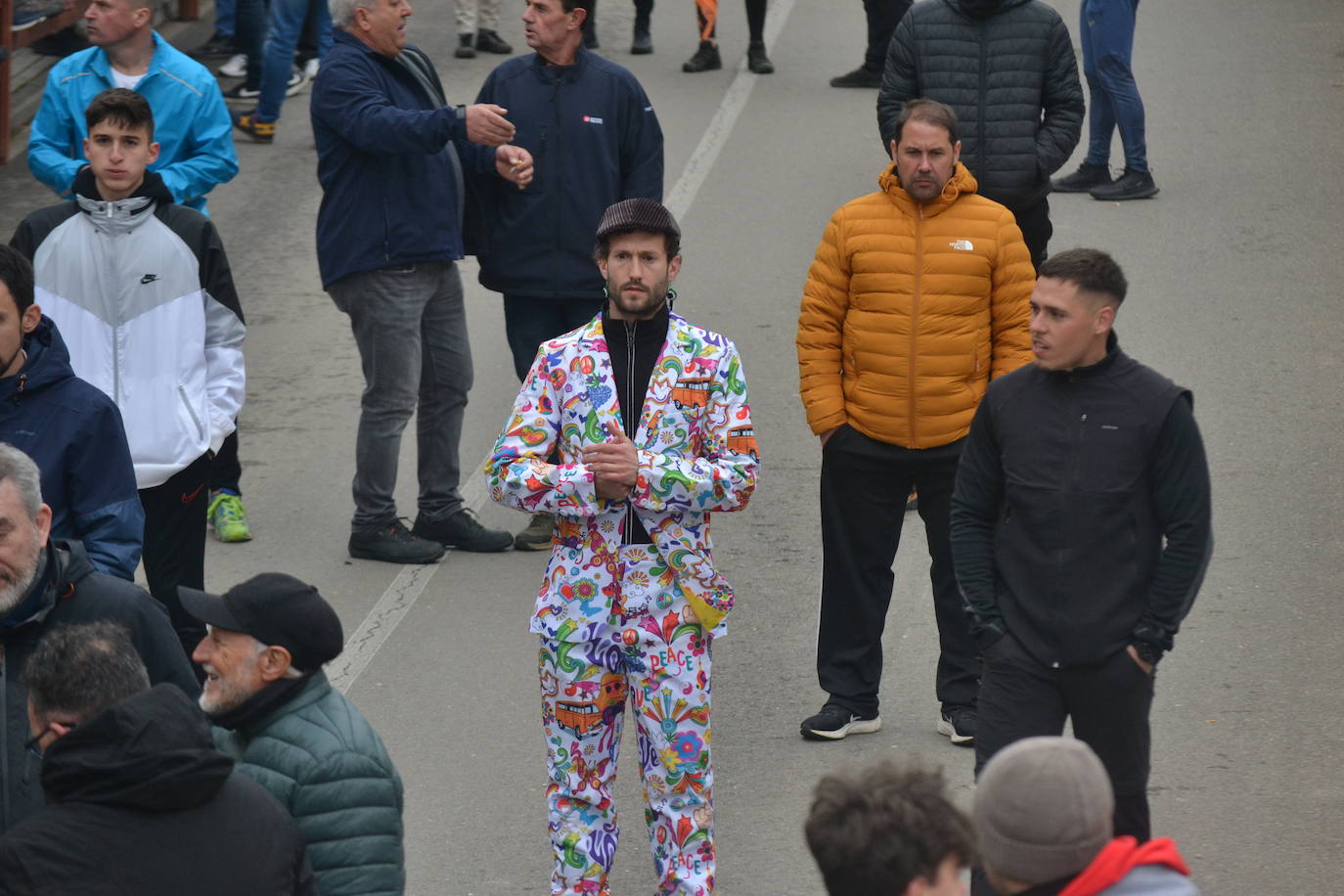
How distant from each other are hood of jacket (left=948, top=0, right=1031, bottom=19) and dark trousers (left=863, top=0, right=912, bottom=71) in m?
5.97

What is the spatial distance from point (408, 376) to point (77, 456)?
2803mm

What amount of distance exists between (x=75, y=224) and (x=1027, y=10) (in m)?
3.92

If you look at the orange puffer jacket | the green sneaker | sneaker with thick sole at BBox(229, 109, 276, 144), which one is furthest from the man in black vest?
sneaker with thick sole at BBox(229, 109, 276, 144)

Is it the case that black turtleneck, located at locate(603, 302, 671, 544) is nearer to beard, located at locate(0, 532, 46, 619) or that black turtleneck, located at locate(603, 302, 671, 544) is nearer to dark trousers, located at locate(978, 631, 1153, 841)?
dark trousers, located at locate(978, 631, 1153, 841)

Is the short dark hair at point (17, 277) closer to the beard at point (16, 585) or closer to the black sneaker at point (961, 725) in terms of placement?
the beard at point (16, 585)

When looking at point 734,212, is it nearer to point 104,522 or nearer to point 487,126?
point 487,126

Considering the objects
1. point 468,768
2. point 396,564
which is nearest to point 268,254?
point 396,564

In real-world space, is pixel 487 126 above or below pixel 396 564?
above

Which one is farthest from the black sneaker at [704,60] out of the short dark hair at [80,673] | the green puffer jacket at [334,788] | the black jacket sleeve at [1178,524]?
the short dark hair at [80,673]

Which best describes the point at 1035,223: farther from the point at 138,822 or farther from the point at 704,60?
the point at 704,60

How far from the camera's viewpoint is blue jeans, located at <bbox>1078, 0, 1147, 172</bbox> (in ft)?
37.4

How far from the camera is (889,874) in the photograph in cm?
296

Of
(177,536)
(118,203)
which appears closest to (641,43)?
(118,203)

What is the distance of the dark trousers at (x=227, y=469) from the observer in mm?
8031
